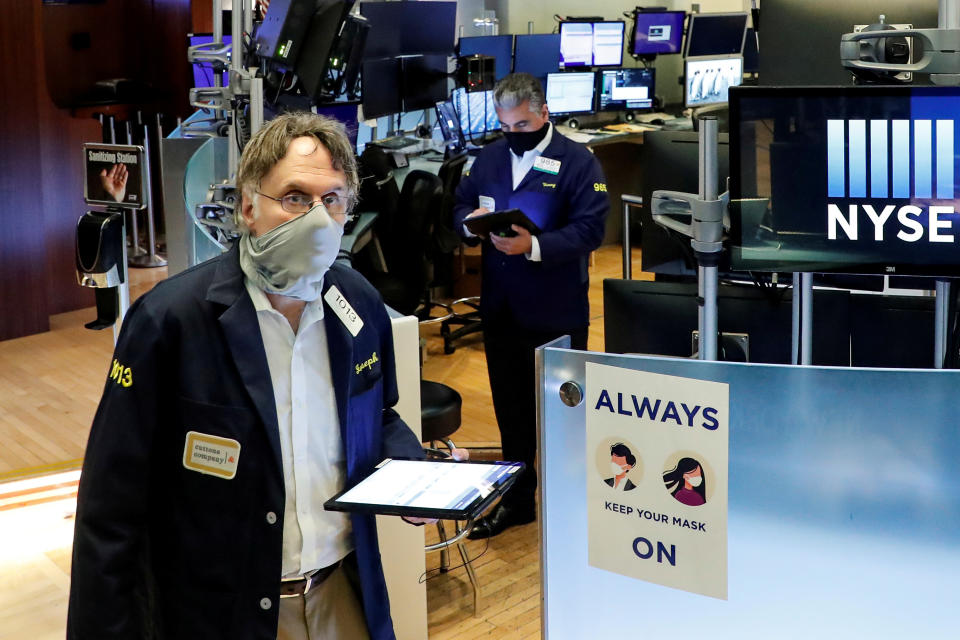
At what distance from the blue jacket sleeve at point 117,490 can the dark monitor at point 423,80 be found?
16.0 feet

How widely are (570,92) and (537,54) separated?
551 mm

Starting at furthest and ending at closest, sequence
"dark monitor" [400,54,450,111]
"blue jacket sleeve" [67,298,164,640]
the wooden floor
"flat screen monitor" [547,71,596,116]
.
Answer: "flat screen monitor" [547,71,596,116] → "dark monitor" [400,54,450,111] → the wooden floor → "blue jacket sleeve" [67,298,164,640]

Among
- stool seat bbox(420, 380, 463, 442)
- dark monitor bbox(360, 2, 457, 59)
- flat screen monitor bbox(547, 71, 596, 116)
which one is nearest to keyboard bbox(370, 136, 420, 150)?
dark monitor bbox(360, 2, 457, 59)

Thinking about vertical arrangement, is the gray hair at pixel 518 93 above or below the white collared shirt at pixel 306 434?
above

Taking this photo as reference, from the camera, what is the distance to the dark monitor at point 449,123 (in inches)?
273

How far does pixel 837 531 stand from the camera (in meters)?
1.43

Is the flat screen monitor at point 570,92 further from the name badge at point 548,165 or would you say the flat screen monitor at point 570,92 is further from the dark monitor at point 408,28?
the name badge at point 548,165

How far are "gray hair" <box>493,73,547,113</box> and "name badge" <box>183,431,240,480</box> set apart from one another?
7.48 feet

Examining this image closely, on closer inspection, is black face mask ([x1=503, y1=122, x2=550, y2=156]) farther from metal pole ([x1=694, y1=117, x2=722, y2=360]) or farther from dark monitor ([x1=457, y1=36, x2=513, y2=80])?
dark monitor ([x1=457, y1=36, x2=513, y2=80])

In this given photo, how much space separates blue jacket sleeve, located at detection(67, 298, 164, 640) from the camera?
1589 mm

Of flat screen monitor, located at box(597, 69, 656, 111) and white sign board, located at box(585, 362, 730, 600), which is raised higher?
flat screen monitor, located at box(597, 69, 656, 111)

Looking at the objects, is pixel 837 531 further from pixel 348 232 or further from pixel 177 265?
pixel 348 232

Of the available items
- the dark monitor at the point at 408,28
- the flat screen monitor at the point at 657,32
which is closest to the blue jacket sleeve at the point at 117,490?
the dark monitor at the point at 408,28

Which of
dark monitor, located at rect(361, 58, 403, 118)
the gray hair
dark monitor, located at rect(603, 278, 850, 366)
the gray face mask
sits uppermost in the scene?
dark monitor, located at rect(361, 58, 403, 118)
